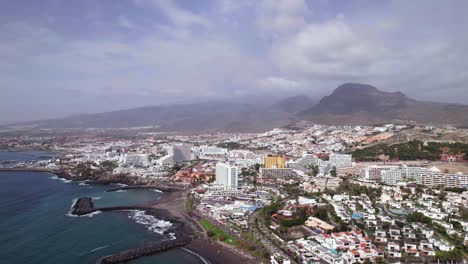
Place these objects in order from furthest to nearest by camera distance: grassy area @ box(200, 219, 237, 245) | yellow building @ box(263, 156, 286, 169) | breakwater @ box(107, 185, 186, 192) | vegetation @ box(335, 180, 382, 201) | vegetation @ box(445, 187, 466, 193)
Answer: yellow building @ box(263, 156, 286, 169), breakwater @ box(107, 185, 186, 192), vegetation @ box(335, 180, 382, 201), vegetation @ box(445, 187, 466, 193), grassy area @ box(200, 219, 237, 245)

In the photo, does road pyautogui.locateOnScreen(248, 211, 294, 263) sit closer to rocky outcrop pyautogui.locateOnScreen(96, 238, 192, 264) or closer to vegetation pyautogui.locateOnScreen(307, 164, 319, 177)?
rocky outcrop pyautogui.locateOnScreen(96, 238, 192, 264)

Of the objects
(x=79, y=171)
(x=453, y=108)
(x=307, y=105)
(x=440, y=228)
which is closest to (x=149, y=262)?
(x=440, y=228)

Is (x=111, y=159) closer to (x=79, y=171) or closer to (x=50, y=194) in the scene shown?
(x=79, y=171)

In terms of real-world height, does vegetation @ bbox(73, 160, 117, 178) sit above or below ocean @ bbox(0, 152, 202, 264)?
above

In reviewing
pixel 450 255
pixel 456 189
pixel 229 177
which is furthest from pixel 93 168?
pixel 450 255

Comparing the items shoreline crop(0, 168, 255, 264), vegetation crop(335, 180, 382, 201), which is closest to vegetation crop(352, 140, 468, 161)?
vegetation crop(335, 180, 382, 201)

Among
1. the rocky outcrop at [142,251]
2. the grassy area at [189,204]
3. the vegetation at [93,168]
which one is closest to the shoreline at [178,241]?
the rocky outcrop at [142,251]

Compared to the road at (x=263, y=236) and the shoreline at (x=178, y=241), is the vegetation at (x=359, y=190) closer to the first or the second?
the road at (x=263, y=236)
